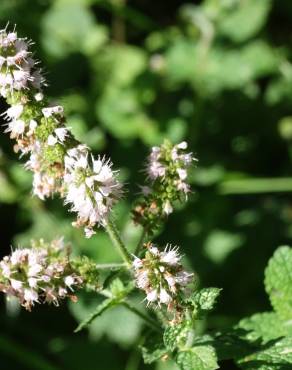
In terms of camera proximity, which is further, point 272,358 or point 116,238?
point 272,358

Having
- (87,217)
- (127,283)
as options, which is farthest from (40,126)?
(127,283)

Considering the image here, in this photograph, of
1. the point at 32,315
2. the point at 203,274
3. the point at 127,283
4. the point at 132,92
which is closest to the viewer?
the point at 127,283

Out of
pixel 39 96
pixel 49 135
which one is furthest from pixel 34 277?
pixel 39 96

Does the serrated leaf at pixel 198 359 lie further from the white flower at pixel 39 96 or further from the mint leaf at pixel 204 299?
the white flower at pixel 39 96

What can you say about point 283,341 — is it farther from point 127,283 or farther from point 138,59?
point 138,59

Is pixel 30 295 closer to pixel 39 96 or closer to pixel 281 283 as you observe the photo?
pixel 39 96

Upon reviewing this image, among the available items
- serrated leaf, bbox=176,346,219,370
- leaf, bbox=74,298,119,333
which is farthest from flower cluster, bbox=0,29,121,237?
serrated leaf, bbox=176,346,219,370

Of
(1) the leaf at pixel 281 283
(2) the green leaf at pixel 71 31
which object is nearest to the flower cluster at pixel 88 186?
(1) the leaf at pixel 281 283

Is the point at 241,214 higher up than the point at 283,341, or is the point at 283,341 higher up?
the point at 241,214
